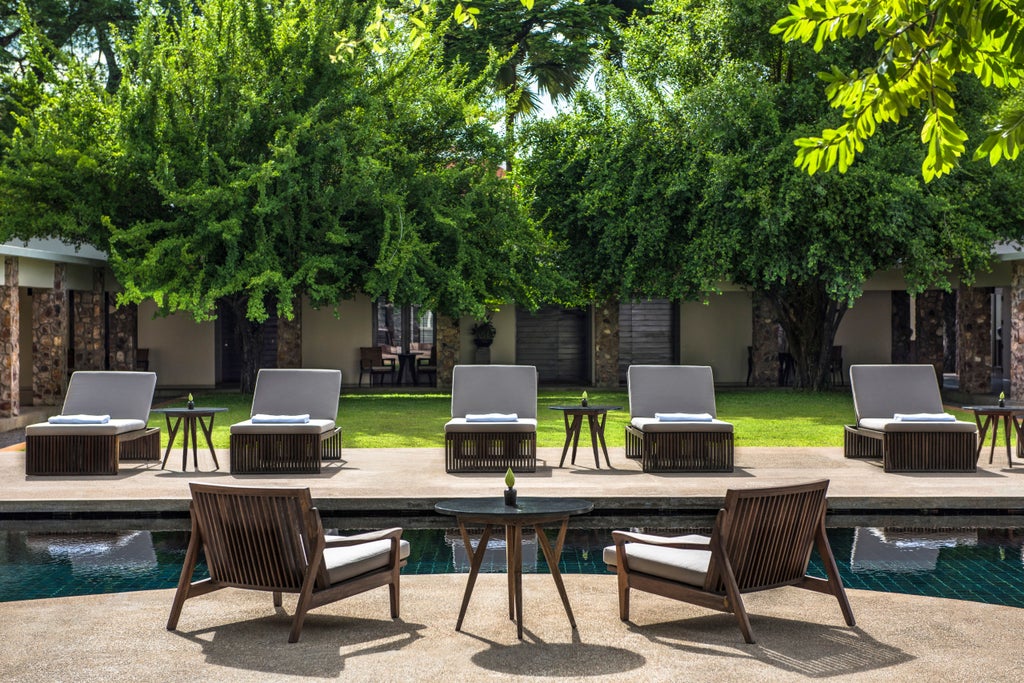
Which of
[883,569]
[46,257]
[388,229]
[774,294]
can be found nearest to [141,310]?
[46,257]

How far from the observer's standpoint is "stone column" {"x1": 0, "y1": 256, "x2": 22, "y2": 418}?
1599 centimetres

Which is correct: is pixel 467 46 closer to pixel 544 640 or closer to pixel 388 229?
pixel 388 229

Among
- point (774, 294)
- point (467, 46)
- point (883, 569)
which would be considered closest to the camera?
point (883, 569)

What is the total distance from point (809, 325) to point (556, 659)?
17.3 meters

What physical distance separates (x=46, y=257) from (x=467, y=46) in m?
12.8

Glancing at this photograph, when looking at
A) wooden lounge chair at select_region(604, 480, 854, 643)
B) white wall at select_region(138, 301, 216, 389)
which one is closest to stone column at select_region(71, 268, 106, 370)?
white wall at select_region(138, 301, 216, 389)

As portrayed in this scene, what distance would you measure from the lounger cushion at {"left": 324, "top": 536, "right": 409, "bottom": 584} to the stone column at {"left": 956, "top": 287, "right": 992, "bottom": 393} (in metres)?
17.4

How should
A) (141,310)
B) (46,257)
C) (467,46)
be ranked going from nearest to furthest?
(46,257) → (141,310) → (467,46)

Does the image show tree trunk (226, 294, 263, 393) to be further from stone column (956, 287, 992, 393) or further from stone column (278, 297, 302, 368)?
stone column (956, 287, 992, 393)

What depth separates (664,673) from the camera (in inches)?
174

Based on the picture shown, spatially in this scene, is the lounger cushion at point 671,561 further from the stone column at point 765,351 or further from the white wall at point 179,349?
the white wall at point 179,349

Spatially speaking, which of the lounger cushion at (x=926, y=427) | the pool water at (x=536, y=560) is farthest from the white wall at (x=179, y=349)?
the lounger cushion at (x=926, y=427)

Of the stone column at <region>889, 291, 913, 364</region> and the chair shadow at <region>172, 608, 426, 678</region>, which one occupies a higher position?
the stone column at <region>889, 291, 913, 364</region>

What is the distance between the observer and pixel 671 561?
511cm
